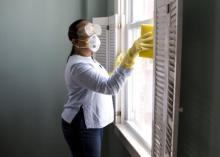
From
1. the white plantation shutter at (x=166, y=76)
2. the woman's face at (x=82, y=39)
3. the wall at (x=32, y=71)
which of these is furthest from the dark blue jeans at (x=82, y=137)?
the wall at (x=32, y=71)

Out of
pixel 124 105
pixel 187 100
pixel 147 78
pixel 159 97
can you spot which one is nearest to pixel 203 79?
pixel 187 100

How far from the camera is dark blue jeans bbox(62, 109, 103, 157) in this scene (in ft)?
6.68

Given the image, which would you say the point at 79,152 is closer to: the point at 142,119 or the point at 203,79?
the point at 142,119

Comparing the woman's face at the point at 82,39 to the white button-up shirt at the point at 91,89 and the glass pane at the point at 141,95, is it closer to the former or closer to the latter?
the white button-up shirt at the point at 91,89

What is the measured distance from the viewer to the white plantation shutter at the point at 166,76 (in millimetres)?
1145

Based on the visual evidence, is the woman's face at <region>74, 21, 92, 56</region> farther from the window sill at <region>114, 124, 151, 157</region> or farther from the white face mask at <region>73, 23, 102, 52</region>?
the window sill at <region>114, 124, 151, 157</region>

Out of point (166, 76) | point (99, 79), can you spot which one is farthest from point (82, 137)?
point (166, 76)

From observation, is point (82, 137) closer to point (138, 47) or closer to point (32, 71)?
point (138, 47)

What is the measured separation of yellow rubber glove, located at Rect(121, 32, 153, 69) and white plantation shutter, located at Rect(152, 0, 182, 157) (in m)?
0.23

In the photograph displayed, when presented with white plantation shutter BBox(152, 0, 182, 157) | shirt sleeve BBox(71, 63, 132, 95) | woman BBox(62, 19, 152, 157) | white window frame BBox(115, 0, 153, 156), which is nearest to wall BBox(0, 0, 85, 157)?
white window frame BBox(115, 0, 153, 156)

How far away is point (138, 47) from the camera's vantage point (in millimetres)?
1693

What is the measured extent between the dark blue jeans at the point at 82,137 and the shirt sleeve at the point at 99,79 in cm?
26

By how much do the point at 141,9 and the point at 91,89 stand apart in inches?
27.7

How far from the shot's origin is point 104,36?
8.86 ft
